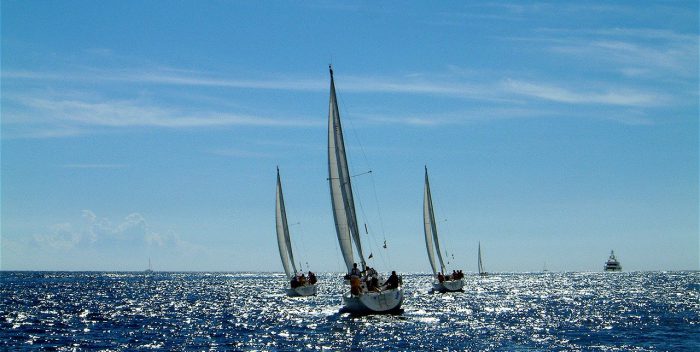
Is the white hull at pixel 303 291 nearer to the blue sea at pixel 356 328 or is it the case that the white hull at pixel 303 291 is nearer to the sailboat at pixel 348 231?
the blue sea at pixel 356 328

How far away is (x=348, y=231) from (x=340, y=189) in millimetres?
2824

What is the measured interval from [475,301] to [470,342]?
3629 centimetres

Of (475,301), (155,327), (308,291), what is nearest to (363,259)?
(155,327)

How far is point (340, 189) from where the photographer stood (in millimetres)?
52750

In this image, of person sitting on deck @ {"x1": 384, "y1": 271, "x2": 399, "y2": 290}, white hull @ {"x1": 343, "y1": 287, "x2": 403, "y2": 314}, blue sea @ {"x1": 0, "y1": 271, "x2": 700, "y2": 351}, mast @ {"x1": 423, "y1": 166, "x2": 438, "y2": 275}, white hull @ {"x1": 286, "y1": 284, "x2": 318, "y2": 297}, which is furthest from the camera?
mast @ {"x1": 423, "y1": 166, "x2": 438, "y2": 275}

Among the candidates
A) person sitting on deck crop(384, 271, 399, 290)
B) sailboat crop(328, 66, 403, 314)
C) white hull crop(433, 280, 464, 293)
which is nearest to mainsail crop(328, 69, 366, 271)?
sailboat crop(328, 66, 403, 314)

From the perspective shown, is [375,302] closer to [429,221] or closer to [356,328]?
[356,328]

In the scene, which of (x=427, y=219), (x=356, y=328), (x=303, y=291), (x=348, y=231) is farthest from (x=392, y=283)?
(x=427, y=219)

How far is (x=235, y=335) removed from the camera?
4566 cm

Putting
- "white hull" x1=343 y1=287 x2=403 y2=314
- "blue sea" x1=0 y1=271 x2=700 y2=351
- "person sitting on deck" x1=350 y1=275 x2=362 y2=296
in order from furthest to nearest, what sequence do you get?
"person sitting on deck" x1=350 y1=275 x2=362 y2=296, "white hull" x1=343 y1=287 x2=403 y2=314, "blue sea" x1=0 y1=271 x2=700 y2=351

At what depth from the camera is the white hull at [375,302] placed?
50469 millimetres

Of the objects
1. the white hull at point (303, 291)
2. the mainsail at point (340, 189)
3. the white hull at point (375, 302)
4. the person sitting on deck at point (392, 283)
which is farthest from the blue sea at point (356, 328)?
the white hull at point (303, 291)

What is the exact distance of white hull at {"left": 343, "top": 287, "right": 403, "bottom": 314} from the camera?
5047 cm

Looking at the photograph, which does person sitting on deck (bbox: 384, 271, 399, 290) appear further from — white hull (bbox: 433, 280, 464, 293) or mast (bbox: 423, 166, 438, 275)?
white hull (bbox: 433, 280, 464, 293)
